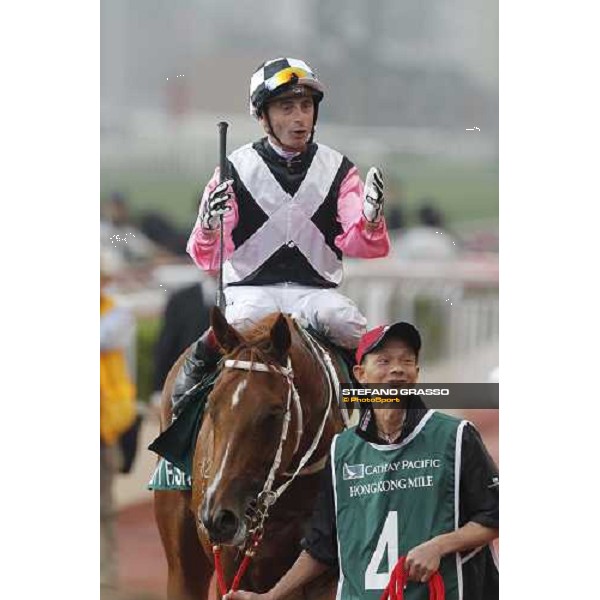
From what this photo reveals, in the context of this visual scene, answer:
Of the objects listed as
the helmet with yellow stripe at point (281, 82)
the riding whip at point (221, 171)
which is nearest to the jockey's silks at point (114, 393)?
the riding whip at point (221, 171)

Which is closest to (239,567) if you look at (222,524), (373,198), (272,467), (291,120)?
(222,524)

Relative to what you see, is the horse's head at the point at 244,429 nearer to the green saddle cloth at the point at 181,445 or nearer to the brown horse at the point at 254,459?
the brown horse at the point at 254,459

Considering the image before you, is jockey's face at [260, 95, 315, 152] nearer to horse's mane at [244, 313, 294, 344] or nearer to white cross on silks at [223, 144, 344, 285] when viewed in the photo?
white cross on silks at [223, 144, 344, 285]

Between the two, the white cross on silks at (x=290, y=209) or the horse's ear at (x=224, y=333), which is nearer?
the horse's ear at (x=224, y=333)

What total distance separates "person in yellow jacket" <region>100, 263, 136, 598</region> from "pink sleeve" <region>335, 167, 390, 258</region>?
0.71m

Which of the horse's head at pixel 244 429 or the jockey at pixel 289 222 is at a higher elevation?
the jockey at pixel 289 222

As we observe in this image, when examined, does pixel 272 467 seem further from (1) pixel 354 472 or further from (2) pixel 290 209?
(2) pixel 290 209

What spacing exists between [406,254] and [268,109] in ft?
1.96

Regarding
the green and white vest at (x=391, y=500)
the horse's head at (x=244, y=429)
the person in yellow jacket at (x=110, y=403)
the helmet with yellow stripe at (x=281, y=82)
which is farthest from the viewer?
the person in yellow jacket at (x=110, y=403)

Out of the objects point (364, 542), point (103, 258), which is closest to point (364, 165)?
point (103, 258)

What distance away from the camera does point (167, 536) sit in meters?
3.87

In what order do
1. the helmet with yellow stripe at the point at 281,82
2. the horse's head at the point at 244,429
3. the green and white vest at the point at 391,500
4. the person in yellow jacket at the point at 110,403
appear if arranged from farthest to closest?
the person in yellow jacket at the point at 110,403
the helmet with yellow stripe at the point at 281,82
the green and white vest at the point at 391,500
the horse's head at the point at 244,429

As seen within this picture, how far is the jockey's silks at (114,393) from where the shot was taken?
3.88 meters

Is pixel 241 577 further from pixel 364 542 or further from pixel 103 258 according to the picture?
pixel 103 258
